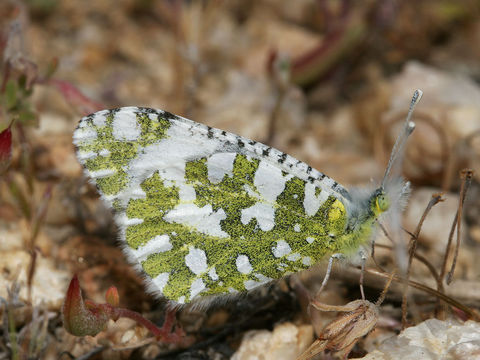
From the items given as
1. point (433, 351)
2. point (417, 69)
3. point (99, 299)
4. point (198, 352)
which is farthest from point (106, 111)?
point (417, 69)

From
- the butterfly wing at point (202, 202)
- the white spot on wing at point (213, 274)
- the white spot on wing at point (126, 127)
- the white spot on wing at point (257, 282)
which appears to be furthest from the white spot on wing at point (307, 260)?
the white spot on wing at point (126, 127)

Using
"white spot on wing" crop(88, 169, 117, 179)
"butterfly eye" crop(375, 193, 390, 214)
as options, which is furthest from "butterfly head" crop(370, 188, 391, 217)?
"white spot on wing" crop(88, 169, 117, 179)

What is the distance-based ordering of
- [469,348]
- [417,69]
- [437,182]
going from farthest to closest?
[417,69], [437,182], [469,348]

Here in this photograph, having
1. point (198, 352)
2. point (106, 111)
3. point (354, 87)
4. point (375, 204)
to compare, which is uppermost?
point (354, 87)

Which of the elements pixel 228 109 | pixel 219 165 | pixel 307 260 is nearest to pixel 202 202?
pixel 219 165

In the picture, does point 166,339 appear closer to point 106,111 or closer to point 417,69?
point 106,111

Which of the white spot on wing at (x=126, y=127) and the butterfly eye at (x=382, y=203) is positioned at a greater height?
the white spot on wing at (x=126, y=127)

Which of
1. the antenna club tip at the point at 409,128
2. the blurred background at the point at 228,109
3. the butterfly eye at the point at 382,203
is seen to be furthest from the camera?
the blurred background at the point at 228,109

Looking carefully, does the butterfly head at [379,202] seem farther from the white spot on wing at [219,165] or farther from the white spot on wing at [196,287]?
the white spot on wing at [196,287]
